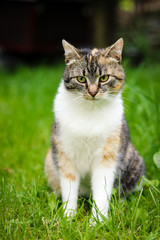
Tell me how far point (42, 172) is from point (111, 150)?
94 centimetres

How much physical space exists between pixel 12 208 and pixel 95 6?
6.84 meters

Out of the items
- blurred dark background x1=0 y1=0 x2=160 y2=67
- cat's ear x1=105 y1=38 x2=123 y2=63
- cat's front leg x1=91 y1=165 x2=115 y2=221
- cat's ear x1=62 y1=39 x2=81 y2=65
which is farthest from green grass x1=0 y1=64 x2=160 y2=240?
blurred dark background x1=0 y1=0 x2=160 y2=67

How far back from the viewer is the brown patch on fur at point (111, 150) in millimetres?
2342

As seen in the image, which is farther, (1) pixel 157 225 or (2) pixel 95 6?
(2) pixel 95 6

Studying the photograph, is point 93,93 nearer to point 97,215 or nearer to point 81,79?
point 81,79

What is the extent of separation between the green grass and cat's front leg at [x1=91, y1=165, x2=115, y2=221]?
0.12 metres

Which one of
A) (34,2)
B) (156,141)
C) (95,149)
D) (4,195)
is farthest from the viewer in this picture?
(34,2)

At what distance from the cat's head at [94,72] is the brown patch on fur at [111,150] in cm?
31

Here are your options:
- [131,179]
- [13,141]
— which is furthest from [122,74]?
[13,141]

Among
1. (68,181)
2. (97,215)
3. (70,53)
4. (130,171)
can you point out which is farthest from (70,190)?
(70,53)

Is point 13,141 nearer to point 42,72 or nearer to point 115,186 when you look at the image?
point 115,186

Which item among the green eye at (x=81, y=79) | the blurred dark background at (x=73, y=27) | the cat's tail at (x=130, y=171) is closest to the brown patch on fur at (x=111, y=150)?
the cat's tail at (x=130, y=171)

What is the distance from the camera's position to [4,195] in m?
2.17

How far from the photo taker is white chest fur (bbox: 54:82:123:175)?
231cm
